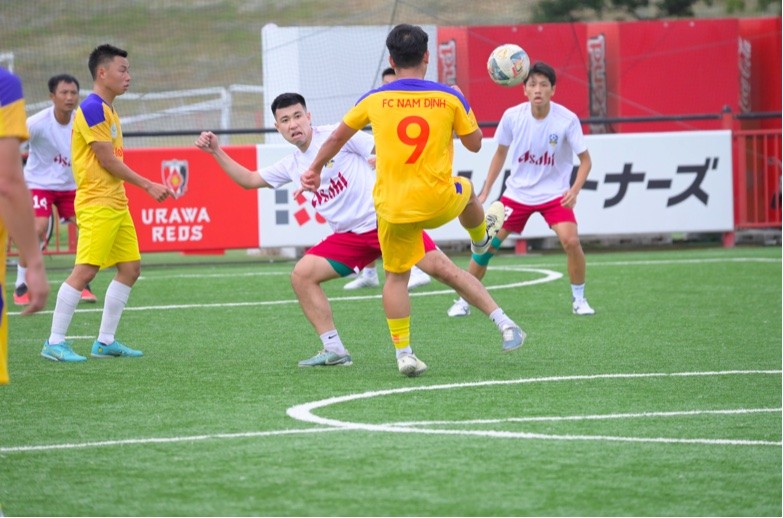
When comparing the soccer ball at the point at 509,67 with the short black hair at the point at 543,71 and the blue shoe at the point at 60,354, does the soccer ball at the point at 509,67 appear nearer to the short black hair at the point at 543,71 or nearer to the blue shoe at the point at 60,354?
the short black hair at the point at 543,71

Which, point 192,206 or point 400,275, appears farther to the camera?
point 192,206

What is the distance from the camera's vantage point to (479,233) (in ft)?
30.2

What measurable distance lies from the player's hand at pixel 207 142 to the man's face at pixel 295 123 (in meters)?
0.41

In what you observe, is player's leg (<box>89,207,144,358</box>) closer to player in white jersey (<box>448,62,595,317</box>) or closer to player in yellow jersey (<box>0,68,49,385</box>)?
player in white jersey (<box>448,62,595,317</box>)

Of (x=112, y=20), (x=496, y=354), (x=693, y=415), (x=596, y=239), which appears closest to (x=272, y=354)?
(x=496, y=354)

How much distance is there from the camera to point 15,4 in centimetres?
3769

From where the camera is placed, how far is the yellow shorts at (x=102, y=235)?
9227 mm

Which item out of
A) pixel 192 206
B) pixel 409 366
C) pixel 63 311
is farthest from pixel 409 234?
pixel 192 206

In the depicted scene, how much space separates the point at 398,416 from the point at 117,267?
3.38 m

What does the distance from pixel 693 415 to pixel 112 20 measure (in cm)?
3735

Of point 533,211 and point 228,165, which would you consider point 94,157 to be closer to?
point 228,165

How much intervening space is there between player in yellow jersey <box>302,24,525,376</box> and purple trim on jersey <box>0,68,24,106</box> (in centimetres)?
313

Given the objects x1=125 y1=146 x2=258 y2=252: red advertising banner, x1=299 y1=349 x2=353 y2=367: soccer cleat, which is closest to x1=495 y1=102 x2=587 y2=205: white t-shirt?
x1=299 y1=349 x2=353 y2=367: soccer cleat

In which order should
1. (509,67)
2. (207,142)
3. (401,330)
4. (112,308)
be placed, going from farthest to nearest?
(509,67) < (112,308) < (207,142) < (401,330)
